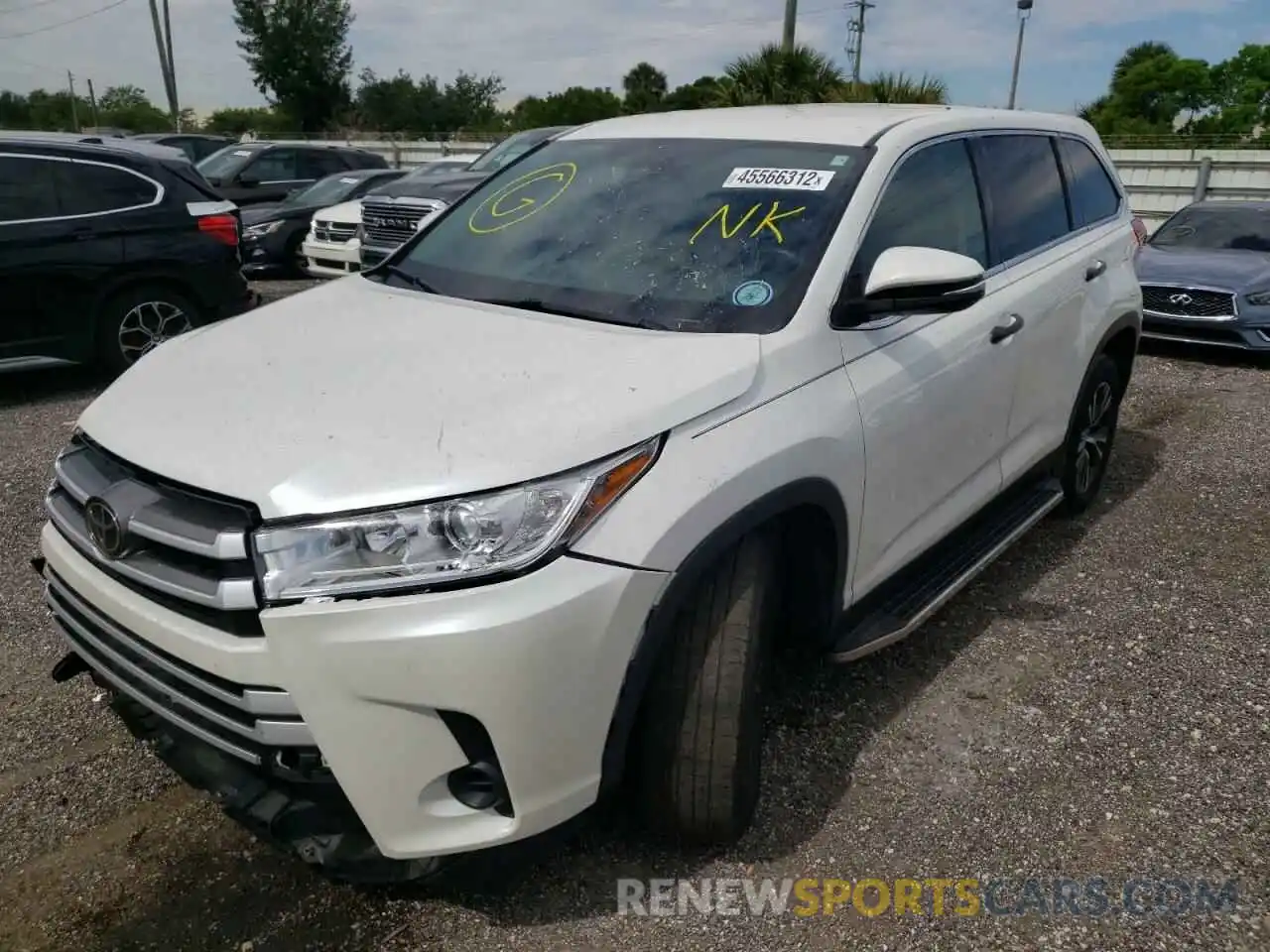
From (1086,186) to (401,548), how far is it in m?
3.83

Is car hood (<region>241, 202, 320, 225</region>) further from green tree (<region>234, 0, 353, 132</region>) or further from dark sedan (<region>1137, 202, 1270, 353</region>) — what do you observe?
green tree (<region>234, 0, 353, 132</region>)

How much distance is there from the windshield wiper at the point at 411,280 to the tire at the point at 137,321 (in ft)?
12.4

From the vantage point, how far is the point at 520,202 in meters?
3.53

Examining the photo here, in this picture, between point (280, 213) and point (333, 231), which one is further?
point (280, 213)

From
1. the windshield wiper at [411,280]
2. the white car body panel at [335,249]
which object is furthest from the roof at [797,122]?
the white car body panel at [335,249]

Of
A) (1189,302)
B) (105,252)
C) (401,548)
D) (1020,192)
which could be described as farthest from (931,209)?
(1189,302)

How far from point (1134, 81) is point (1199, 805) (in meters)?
76.3

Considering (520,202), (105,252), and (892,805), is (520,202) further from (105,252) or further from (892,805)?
(105,252)

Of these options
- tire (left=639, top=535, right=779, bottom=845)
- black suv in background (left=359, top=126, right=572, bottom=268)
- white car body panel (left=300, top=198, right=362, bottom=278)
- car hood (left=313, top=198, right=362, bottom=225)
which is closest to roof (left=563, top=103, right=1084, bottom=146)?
tire (left=639, top=535, right=779, bottom=845)

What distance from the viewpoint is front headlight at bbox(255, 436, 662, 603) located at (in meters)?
1.99

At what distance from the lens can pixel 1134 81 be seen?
221ft

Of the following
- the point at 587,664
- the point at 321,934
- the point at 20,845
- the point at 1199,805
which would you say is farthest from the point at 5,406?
the point at 1199,805

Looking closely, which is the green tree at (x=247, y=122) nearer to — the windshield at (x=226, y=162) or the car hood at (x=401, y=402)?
the windshield at (x=226, y=162)

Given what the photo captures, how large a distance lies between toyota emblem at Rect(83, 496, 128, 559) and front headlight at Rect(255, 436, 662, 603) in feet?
1.42
